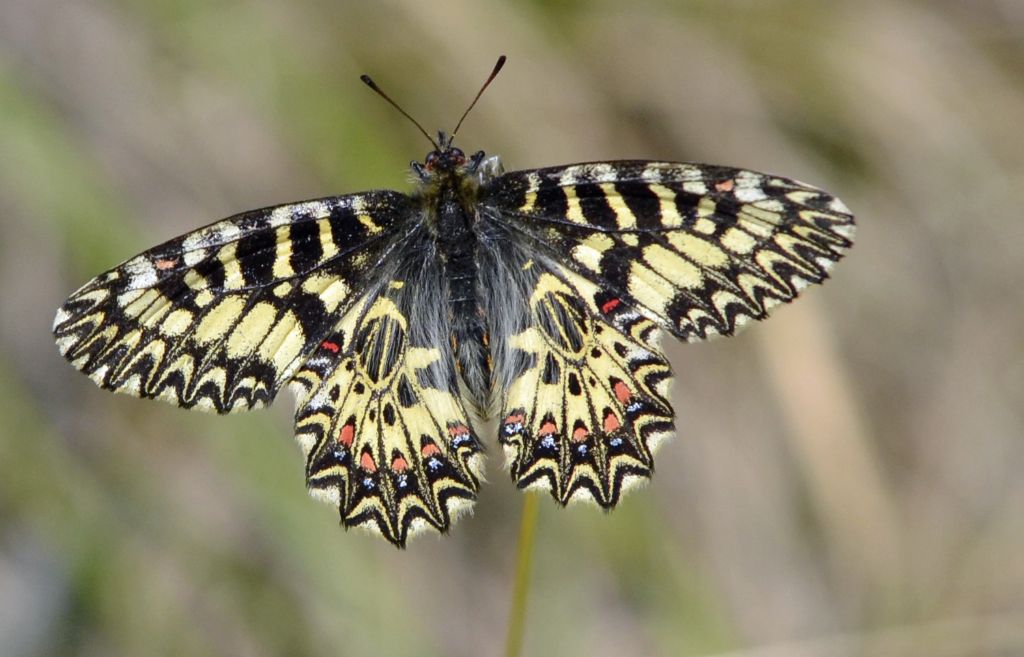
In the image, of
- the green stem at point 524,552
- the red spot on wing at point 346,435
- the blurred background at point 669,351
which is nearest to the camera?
the green stem at point 524,552

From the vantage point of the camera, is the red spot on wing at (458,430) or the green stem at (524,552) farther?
the red spot on wing at (458,430)

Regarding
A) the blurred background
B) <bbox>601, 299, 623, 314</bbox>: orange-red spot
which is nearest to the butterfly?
<bbox>601, 299, 623, 314</bbox>: orange-red spot

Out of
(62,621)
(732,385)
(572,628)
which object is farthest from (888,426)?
(62,621)

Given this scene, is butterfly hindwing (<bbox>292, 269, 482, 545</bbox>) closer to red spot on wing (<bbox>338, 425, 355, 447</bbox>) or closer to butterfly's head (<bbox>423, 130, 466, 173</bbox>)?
red spot on wing (<bbox>338, 425, 355, 447</bbox>)

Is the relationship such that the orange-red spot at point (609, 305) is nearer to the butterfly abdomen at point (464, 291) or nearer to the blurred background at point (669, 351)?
the butterfly abdomen at point (464, 291)

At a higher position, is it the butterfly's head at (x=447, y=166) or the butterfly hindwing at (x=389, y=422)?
the butterfly's head at (x=447, y=166)

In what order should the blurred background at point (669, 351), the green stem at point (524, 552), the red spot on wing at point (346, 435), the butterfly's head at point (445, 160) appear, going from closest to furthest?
the green stem at point (524, 552) < the red spot on wing at point (346, 435) < the butterfly's head at point (445, 160) < the blurred background at point (669, 351)

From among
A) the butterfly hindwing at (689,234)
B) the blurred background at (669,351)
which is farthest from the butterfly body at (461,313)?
the blurred background at (669,351)

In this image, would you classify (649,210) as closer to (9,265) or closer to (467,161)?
(467,161)
